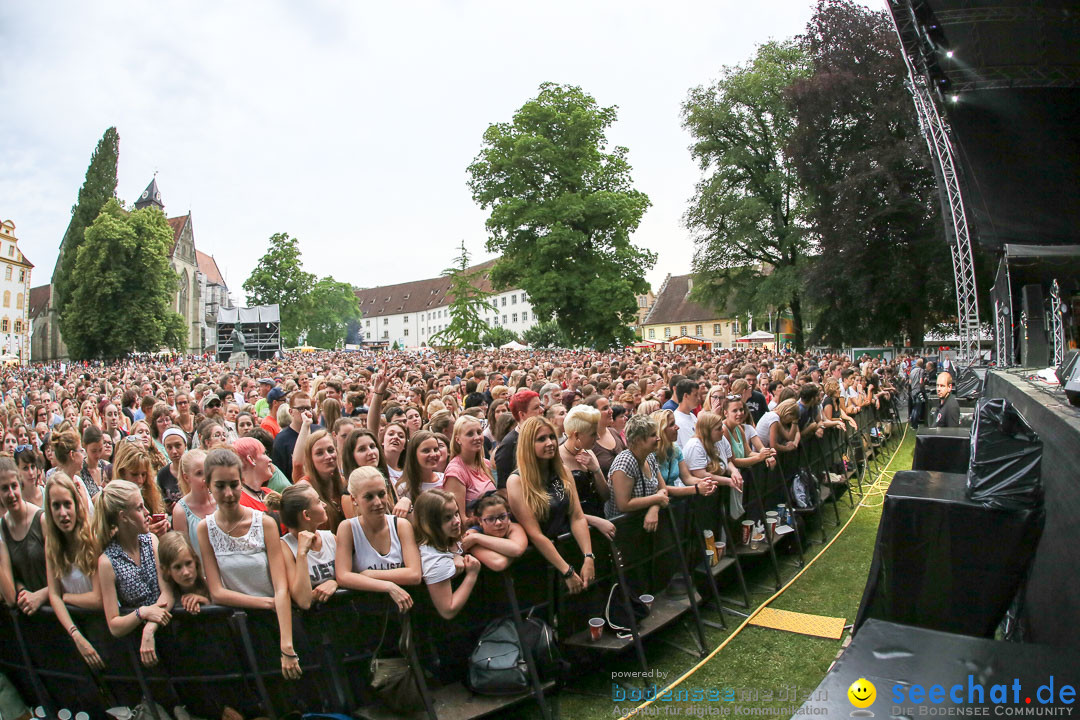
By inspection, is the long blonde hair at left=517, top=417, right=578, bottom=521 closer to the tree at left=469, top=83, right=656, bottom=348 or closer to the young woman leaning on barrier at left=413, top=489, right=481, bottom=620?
the young woman leaning on barrier at left=413, top=489, right=481, bottom=620

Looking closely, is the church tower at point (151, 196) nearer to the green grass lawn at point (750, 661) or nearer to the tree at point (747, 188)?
the tree at point (747, 188)

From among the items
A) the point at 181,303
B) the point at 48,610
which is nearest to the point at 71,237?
the point at 181,303

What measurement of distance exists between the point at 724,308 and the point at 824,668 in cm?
3462

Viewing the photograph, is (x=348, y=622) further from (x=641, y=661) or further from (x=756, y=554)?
(x=756, y=554)

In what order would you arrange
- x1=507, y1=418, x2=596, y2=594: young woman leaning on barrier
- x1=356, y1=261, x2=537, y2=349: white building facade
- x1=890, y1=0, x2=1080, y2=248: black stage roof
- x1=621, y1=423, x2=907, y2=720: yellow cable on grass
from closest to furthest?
x1=507, y1=418, x2=596, y2=594: young woman leaning on barrier
x1=621, y1=423, x2=907, y2=720: yellow cable on grass
x1=890, y1=0, x2=1080, y2=248: black stage roof
x1=356, y1=261, x2=537, y2=349: white building facade

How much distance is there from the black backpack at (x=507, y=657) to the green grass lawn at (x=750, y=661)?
47 cm

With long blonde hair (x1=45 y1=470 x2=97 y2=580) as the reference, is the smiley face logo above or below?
below

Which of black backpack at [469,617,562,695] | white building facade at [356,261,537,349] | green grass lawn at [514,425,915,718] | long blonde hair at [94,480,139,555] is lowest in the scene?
green grass lawn at [514,425,915,718]

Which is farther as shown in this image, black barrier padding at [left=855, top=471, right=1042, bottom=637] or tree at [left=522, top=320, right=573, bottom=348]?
tree at [left=522, top=320, right=573, bottom=348]

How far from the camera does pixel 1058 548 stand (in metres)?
2.92

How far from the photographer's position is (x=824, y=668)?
444 centimetres

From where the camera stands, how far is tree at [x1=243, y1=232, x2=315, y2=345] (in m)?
65.0

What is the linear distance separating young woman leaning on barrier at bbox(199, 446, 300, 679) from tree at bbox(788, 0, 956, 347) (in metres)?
27.5

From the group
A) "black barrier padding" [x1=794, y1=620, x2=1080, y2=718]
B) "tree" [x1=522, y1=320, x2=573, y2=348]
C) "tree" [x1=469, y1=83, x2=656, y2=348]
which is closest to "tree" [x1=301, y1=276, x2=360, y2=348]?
"tree" [x1=522, y1=320, x2=573, y2=348]
